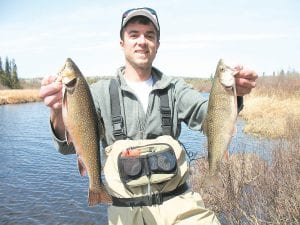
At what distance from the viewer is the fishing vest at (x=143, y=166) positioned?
13.1ft

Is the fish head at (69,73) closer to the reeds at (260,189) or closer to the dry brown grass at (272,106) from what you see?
the reeds at (260,189)

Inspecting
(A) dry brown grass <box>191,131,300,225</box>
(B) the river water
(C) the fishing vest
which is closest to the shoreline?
(B) the river water

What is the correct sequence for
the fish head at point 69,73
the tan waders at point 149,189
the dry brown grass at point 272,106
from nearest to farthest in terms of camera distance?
1. the fish head at point 69,73
2. the tan waders at point 149,189
3. the dry brown grass at point 272,106

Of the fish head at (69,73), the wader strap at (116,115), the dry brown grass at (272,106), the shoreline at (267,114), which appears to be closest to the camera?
the fish head at (69,73)

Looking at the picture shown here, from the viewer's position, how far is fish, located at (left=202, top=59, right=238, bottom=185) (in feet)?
11.3

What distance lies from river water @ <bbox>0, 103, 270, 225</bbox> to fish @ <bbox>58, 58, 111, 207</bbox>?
6.04 m

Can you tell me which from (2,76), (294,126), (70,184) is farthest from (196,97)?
(2,76)

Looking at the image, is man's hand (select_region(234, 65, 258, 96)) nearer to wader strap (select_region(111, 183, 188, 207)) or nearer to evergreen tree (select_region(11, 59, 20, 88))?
wader strap (select_region(111, 183, 188, 207))

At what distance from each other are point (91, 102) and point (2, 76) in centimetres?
9830

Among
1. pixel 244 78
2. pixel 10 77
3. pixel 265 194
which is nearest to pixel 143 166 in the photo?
pixel 244 78

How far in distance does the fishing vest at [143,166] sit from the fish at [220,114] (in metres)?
0.39

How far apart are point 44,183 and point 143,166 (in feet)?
38.2

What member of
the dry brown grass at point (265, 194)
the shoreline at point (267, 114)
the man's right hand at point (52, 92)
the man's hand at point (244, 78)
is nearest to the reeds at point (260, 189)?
the dry brown grass at point (265, 194)

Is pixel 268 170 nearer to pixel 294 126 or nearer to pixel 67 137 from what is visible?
pixel 294 126
